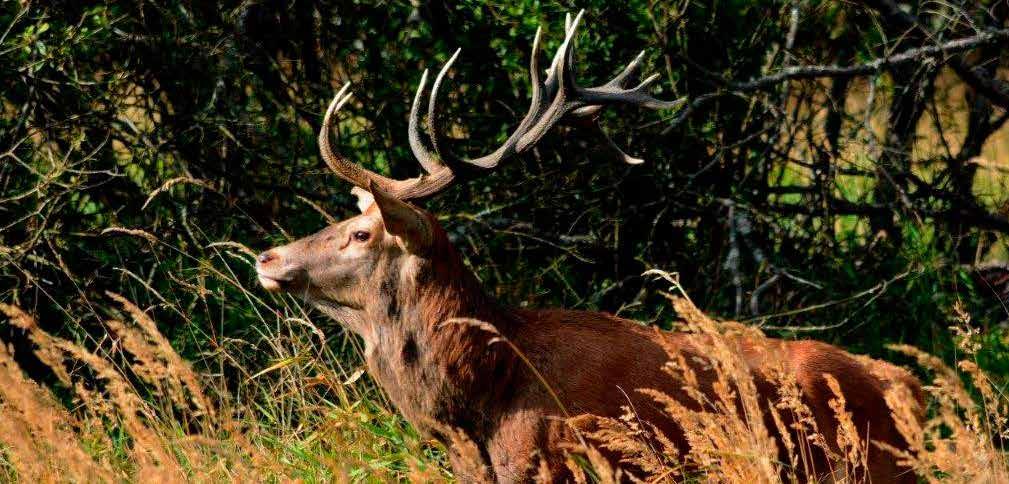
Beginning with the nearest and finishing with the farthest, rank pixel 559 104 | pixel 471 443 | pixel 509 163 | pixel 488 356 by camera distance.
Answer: pixel 471 443 → pixel 488 356 → pixel 559 104 → pixel 509 163

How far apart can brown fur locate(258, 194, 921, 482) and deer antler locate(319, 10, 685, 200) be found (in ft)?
0.71

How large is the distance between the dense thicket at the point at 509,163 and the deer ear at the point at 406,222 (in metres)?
1.67

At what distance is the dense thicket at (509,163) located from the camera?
6430 mm

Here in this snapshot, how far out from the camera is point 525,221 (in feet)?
A: 22.0

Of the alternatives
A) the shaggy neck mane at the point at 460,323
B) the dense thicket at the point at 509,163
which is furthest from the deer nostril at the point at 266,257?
the dense thicket at the point at 509,163

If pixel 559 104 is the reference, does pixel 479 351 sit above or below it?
below

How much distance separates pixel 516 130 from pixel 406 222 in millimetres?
727

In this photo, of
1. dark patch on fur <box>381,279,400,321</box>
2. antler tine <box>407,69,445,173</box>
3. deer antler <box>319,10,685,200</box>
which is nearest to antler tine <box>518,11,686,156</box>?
deer antler <box>319,10,685,200</box>

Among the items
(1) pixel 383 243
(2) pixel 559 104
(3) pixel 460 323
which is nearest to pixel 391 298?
(1) pixel 383 243

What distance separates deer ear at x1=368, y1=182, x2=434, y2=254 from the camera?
4516 mm

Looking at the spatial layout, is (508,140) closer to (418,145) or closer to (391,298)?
(418,145)

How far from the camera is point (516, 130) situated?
5094mm

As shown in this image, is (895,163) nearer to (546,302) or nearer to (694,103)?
(694,103)

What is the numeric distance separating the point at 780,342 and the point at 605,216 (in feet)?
7.64
